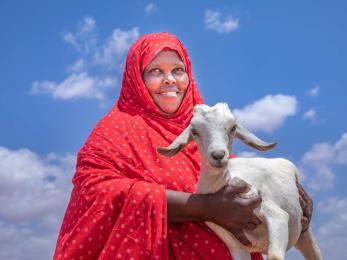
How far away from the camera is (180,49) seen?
451cm

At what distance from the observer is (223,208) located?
3482 millimetres

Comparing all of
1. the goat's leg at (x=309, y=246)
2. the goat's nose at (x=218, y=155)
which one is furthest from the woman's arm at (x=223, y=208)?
the goat's leg at (x=309, y=246)

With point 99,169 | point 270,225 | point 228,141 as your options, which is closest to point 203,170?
point 228,141

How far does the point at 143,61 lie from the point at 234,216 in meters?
1.53

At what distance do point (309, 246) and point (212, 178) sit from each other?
1370 millimetres

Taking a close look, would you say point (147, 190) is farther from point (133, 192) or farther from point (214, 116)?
point (214, 116)

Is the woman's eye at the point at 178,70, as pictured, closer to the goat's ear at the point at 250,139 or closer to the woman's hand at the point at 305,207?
the goat's ear at the point at 250,139

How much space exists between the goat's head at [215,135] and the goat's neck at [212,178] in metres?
0.11

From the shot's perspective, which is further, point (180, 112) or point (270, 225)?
point (180, 112)

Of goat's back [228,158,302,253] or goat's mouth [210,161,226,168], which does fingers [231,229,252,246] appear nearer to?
goat's back [228,158,302,253]

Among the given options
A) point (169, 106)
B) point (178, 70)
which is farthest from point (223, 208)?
point (178, 70)

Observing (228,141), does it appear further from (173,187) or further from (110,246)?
(110,246)

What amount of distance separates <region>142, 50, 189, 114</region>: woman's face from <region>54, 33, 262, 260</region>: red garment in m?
0.06

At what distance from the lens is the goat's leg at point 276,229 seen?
343 centimetres
